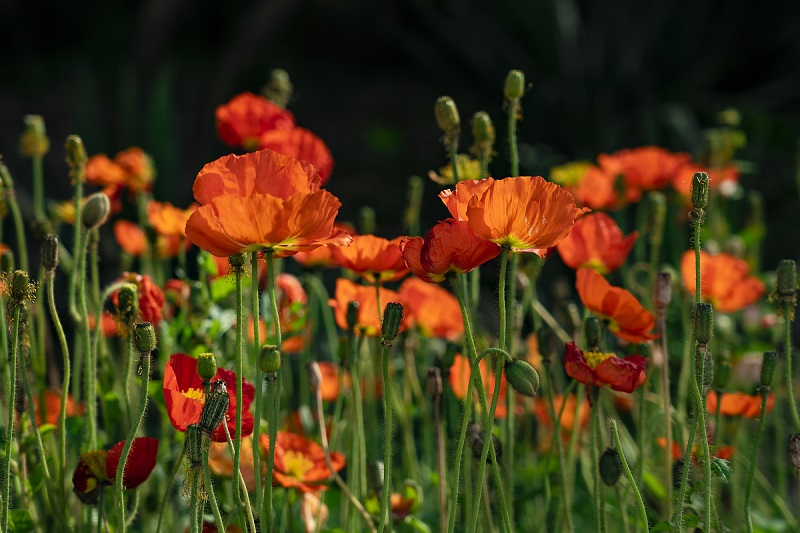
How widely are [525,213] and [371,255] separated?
260mm

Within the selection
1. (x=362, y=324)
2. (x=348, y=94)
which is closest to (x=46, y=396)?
(x=362, y=324)

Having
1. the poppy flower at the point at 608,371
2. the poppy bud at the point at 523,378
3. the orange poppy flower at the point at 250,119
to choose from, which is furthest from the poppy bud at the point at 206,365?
the orange poppy flower at the point at 250,119

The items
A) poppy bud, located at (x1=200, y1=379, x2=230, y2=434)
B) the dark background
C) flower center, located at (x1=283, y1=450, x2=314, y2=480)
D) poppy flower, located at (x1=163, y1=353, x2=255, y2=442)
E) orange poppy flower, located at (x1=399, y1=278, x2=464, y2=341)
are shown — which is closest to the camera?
poppy bud, located at (x1=200, y1=379, x2=230, y2=434)

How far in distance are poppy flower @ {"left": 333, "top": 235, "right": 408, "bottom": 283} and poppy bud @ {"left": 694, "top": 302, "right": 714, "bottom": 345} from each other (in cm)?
34

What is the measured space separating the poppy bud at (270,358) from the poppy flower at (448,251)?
0.15 metres

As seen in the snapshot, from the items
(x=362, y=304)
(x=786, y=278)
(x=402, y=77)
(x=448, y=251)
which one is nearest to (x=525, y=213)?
(x=448, y=251)

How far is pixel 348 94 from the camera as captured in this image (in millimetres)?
5957

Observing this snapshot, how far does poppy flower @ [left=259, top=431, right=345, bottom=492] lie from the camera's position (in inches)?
42.9

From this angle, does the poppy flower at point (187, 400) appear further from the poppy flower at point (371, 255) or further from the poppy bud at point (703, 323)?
the poppy bud at point (703, 323)

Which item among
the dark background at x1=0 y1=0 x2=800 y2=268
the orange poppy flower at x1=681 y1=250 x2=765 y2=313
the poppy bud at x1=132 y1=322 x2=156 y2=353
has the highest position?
the dark background at x1=0 y1=0 x2=800 y2=268

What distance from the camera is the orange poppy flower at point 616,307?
1076 mm

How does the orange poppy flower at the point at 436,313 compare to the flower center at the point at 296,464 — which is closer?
the flower center at the point at 296,464

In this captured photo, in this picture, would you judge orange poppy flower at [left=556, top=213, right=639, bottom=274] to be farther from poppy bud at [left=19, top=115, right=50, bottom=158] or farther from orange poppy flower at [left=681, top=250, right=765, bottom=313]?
poppy bud at [left=19, top=115, right=50, bottom=158]

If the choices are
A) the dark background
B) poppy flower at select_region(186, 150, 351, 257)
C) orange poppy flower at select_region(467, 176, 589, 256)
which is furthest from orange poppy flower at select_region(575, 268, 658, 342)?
the dark background
